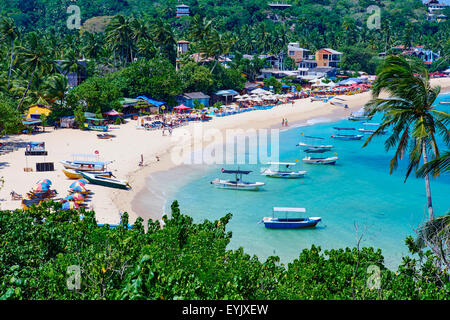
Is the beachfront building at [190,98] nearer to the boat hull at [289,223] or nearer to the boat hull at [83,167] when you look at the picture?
the boat hull at [83,167]

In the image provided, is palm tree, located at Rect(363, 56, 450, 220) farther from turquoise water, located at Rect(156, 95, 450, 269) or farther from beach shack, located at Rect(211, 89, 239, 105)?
beach shack, located at Rect(211, 89, 239, 105)

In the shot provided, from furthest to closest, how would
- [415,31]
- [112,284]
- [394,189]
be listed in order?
1. [415,31]
2. [394,189]
3. [112,284]

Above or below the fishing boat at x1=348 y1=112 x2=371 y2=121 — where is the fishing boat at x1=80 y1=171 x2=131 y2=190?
below

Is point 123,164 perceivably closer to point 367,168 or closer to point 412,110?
point 367,168

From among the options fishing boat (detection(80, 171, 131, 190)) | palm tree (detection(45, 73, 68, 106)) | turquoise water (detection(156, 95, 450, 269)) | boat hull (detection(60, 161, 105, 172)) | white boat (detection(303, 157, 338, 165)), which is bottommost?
turquoise water (detection(156, 95, 450, 269))

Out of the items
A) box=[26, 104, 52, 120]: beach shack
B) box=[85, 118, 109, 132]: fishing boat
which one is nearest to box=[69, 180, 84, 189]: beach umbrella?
box=[85, 118, 109, 132]: fishing boat

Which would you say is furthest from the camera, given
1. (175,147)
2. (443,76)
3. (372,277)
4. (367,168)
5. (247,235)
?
(443,76)
